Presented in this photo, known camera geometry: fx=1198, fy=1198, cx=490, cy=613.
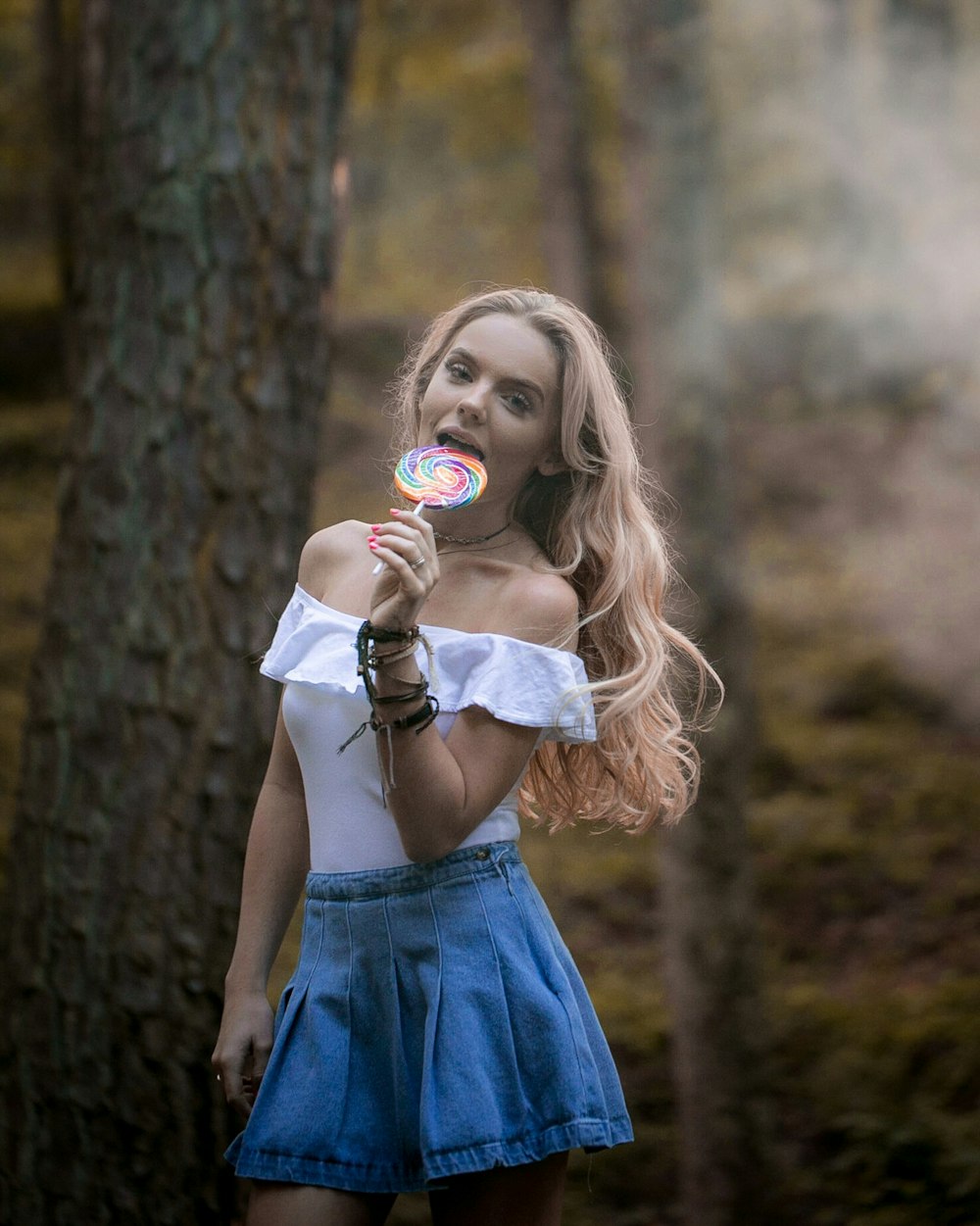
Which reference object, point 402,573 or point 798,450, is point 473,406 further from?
point 798,450

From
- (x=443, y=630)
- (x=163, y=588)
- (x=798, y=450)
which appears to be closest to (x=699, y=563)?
(x=163, y=588)

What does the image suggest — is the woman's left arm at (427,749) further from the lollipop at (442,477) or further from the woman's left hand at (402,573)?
the lollipop at (442,477)

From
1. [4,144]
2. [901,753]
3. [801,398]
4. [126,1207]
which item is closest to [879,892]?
[901,753]

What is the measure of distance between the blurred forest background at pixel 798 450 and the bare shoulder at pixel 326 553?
3.88 ft

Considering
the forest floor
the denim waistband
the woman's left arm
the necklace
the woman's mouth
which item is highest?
the woman's mouth

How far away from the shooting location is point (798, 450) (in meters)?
13.2

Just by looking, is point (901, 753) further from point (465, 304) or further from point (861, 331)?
point (465, 304)

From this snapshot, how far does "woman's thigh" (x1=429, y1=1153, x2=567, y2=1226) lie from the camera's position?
2.04 m

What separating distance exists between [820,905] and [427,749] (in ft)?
21.9

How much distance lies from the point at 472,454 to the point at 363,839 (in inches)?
28.9

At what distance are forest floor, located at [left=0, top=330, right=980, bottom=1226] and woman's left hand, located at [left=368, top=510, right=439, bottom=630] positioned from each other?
182 cm

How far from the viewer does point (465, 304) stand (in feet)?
7.96

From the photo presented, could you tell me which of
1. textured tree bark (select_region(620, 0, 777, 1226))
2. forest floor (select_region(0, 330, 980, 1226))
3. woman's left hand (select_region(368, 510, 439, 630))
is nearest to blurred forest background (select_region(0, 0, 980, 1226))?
forest floor (select_region(0, 330, 980, 1226))

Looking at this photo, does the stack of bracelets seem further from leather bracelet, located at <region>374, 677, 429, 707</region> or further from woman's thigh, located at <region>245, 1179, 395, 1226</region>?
woman's thigh, located at <region>245, 1179, 395, 1226</region>
